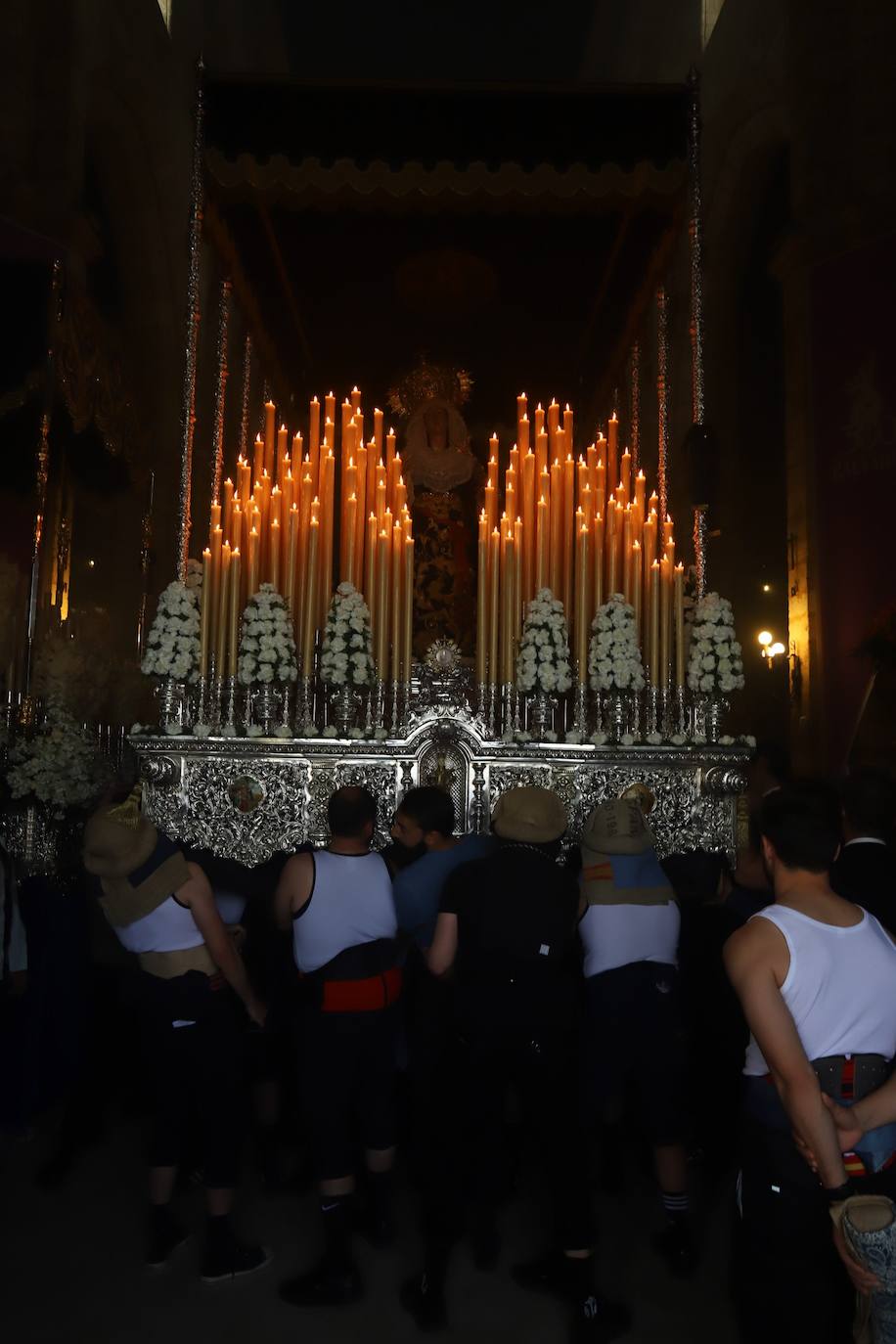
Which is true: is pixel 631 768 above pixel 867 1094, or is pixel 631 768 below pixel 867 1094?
above

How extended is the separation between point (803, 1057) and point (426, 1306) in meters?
1.68

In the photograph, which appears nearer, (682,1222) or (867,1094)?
(867,1094)

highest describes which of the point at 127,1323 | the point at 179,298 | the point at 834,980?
the point at 179,298

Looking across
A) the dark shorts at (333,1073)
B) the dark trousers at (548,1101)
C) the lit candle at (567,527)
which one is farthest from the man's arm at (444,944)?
the lit candle at (567,527)

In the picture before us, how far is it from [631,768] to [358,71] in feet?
44.4

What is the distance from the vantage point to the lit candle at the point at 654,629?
19.5 ft

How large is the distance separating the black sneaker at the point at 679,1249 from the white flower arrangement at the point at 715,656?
9.40 ft

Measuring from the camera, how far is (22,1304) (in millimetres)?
3125

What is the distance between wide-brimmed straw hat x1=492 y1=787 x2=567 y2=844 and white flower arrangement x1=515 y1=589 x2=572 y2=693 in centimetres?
229

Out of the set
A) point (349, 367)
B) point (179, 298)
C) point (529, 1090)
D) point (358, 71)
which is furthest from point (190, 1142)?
point (358, 71)

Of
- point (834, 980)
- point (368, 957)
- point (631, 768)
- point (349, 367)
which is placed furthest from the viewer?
point (349, 367)

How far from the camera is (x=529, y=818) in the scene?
10.6 feet

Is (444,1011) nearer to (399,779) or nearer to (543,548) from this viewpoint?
(399,779)

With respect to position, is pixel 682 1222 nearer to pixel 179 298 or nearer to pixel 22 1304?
pixel 22 1304
